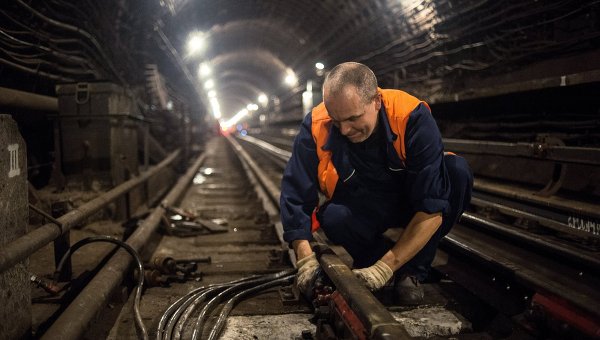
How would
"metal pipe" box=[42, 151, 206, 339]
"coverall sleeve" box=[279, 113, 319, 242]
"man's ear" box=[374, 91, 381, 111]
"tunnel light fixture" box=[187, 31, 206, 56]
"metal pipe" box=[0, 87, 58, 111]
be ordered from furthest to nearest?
"tunnel light fixture" box=[187, 31, 206, 56]
"metal pipe" box=[0, 87, 58, 111]
"coverall sleeve" box=[279, 113, 319, 242]
"man's ear" box=[374, 91, 381, 111]
"metal pipe" box=[42, 151, 206, 339]

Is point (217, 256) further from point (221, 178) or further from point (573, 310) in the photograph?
point (221, 178)

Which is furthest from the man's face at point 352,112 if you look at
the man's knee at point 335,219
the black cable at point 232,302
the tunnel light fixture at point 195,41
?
the tunnel light fixture at point 195,41

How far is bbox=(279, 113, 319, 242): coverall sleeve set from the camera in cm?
263

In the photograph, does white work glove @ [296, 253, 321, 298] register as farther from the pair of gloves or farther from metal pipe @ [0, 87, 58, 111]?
metal pipe @ [0, 87, 58, 111]

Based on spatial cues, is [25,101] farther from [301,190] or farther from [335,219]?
[335,219]

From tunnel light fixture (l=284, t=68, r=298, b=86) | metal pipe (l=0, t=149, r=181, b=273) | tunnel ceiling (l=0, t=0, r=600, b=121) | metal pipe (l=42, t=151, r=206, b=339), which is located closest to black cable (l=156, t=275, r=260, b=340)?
metal pipe (l=42, t=151, r=206, b=339)

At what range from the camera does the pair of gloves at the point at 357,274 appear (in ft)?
7.69

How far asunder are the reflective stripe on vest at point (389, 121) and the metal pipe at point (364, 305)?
0.50 m

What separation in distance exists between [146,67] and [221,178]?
4.26 metres

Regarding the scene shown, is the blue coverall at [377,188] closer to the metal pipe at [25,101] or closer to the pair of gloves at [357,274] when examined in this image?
the pair of gloves at [357,274]

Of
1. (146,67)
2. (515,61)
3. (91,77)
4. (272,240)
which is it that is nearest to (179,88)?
(146,67)

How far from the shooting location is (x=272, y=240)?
4.62 m

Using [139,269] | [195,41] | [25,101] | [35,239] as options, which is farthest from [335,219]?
[195,41]

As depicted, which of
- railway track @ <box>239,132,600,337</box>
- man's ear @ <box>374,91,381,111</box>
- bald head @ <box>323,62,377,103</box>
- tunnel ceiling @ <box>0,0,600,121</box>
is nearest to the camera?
railway track @ <box>239,132,600,337</box>
